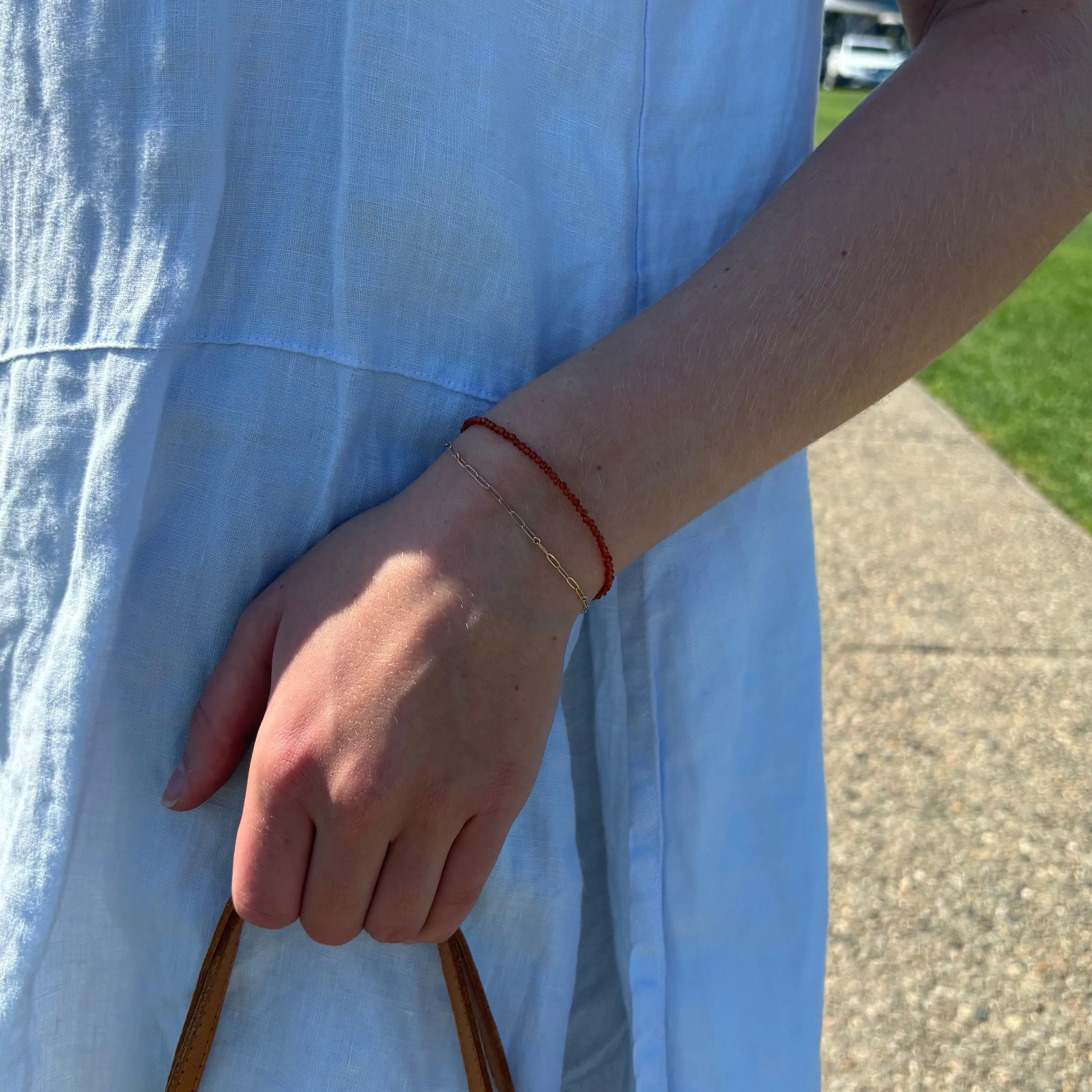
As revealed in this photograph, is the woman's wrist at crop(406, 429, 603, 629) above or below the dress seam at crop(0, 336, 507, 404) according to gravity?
below

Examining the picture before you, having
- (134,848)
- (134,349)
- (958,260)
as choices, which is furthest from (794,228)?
(134,848)

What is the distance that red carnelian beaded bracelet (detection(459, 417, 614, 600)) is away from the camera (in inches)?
27.7

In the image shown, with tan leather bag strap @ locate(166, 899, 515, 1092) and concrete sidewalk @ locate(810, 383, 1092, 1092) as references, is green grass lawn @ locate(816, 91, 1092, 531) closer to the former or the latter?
concrete sidewalk @ locate(810, 383, 1092, 1092)

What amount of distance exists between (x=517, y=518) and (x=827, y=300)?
265mm

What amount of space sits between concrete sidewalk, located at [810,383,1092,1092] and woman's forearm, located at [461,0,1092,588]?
1.64 metres

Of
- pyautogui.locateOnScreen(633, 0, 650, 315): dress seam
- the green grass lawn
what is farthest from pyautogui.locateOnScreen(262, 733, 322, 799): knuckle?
the green grass lawn

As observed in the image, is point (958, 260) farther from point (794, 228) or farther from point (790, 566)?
point (790, 566)

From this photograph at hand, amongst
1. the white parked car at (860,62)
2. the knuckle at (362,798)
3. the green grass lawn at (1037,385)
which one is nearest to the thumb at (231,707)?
the knuckle at (362,798)

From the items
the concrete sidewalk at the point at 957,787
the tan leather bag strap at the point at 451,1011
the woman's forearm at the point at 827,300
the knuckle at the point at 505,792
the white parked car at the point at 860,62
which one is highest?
the woman's forearm at the point at 827,300

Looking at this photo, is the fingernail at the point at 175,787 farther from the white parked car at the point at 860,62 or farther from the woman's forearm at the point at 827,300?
the white parked car at the point at 860,62

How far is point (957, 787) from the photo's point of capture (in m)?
2.57

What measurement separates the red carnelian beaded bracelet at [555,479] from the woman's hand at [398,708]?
1 centimetres

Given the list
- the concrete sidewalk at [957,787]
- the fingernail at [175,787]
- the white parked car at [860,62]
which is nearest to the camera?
the fingernail at [175,787]

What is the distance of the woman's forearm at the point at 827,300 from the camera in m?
0.72
